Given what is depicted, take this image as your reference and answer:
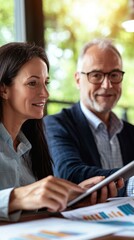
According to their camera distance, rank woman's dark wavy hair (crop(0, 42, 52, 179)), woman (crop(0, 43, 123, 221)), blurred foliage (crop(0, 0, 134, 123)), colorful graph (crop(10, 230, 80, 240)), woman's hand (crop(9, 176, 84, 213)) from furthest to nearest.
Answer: blurred foliage (crop(0, 0, 134, 123)) → woman's dark wavy hair (crop(0, 42, 52, 179)) → woman (crop(0, 43, 123, 221)) → woman's hand (crop(9, 176, 84, 213)) → colorful graph (crop(10, 230, 80, 240))

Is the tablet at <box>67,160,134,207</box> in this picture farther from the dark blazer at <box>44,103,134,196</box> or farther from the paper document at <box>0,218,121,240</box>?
the dark blazer at <box>44,103,134,196</box>

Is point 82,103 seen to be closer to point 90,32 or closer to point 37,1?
point 37,1

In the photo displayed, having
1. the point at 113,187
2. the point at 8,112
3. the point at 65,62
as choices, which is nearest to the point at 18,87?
the point at 8,112

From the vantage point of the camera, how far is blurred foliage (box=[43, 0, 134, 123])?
3.51 metres

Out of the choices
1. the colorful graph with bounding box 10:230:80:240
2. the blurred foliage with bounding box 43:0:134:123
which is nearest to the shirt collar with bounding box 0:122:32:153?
the colorful graph with bounding box 10:230:80:240

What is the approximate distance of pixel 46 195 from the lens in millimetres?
1140

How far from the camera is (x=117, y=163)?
2.35 m

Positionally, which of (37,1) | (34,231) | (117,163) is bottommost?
(117,163)

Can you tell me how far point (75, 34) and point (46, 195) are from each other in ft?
9.71

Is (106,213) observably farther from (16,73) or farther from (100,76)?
(100,76)

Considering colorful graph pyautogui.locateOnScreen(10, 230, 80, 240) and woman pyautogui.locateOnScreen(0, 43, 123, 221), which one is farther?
woman pyautogui.locateOnScreen(0, 43, 123, 221)

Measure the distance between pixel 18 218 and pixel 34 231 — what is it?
0.18 metres

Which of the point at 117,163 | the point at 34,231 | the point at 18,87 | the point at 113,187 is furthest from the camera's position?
the point at 117,163

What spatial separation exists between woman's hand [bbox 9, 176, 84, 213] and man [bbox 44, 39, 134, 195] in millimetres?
892
